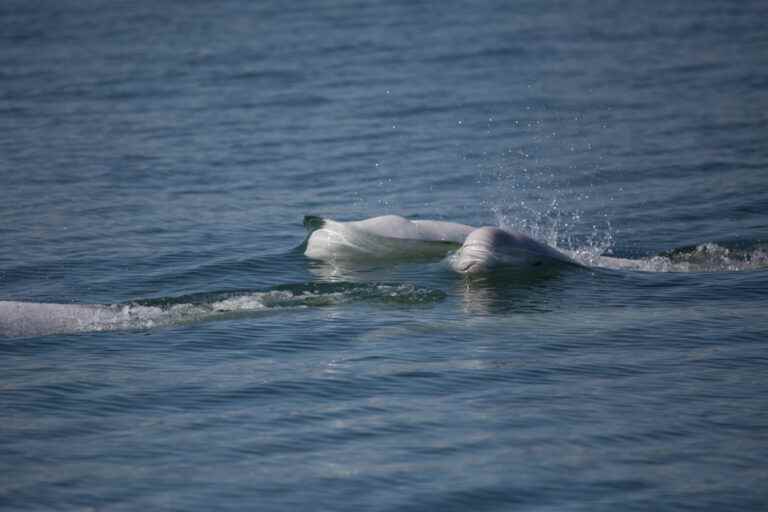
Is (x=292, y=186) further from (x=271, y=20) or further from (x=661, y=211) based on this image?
(x=271, y=20)

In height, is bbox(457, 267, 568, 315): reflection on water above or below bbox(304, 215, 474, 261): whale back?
below

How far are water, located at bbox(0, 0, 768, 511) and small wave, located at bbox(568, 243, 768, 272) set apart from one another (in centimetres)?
6

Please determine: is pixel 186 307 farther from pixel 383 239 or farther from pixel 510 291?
pixel 510 291

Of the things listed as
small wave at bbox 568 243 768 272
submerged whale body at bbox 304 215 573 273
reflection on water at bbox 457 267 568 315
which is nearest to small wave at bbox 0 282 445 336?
reflection on water at bbox 457 267 568 315

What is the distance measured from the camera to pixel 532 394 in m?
11.1

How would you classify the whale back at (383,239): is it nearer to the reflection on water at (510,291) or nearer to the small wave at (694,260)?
the reflection on water at (510,291)

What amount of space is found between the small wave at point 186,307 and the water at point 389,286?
0.05 m

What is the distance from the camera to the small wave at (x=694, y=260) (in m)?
15.5

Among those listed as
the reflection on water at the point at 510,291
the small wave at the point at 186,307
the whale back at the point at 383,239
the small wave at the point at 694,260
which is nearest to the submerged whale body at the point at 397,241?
the whale back at the point at 383,239

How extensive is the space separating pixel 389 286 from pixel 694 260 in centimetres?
412

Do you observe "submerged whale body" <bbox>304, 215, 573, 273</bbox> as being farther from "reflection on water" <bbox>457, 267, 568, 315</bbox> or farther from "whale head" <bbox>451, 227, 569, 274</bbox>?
"reflection on water" <bbox>457, 267, 568, 315</bbox>

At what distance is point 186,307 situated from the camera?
46.1ft

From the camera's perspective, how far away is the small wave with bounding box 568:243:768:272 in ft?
50.8

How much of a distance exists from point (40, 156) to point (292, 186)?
5.44 m
